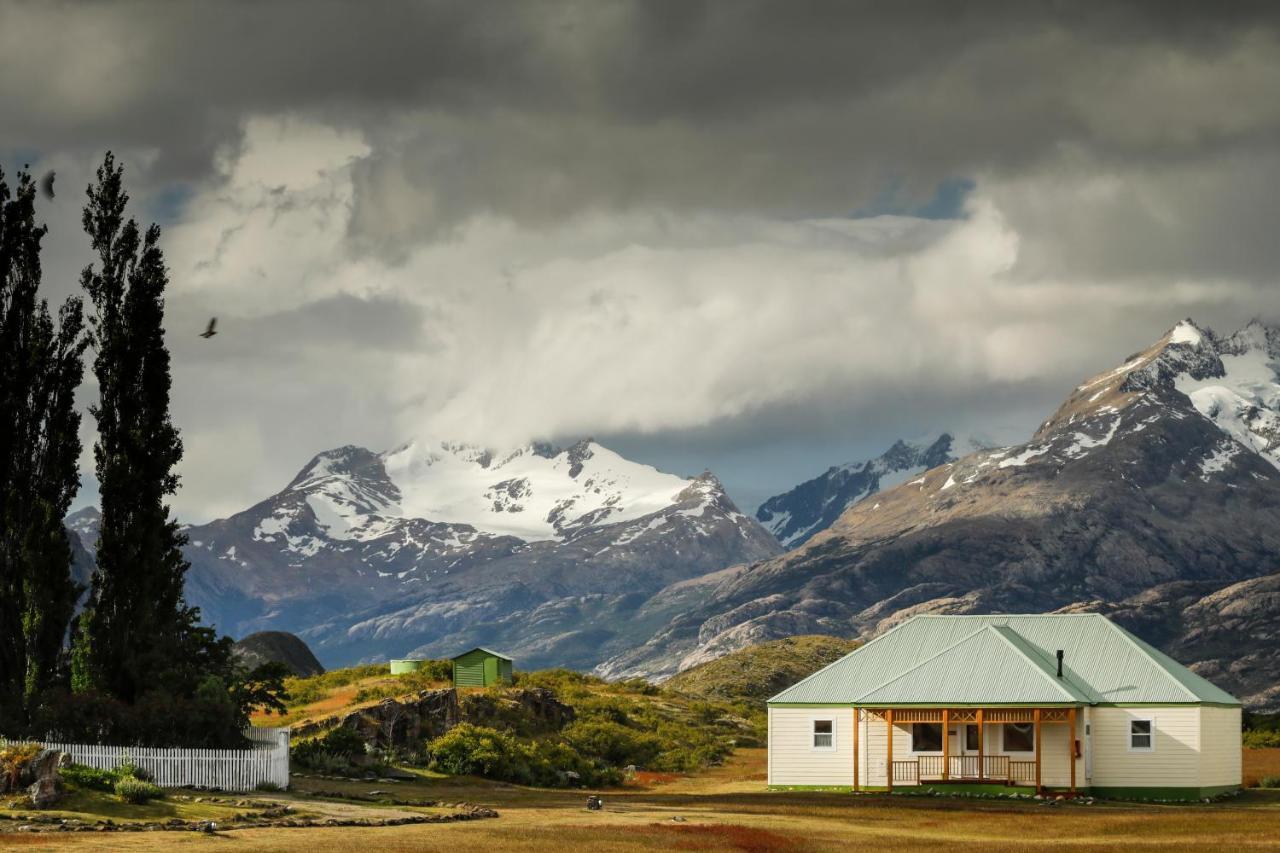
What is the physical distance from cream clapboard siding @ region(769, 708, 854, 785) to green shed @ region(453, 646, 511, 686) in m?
30.6

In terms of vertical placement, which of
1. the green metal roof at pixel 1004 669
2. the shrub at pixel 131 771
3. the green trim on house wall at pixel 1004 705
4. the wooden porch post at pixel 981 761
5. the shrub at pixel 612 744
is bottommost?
the shrub at pixel 612 744

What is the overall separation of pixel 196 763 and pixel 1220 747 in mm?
41321

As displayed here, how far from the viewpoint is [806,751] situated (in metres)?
73.1

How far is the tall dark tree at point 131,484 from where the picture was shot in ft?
200

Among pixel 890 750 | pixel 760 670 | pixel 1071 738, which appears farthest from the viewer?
pixel 760 670

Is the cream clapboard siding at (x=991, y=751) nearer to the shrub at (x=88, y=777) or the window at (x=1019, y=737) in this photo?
the window at (x=1019, y=737)

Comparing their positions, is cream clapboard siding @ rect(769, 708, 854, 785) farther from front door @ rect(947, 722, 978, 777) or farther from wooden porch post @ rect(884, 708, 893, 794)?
front door @ rect(947, 722, 978, 777)

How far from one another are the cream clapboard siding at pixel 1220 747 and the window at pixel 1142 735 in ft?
6.25

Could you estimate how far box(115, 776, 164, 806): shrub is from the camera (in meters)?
48.8

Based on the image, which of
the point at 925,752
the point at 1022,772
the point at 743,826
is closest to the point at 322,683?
the point at 925,752

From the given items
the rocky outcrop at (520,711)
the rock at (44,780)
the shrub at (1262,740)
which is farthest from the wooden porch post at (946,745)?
the shrub at (1262,740)

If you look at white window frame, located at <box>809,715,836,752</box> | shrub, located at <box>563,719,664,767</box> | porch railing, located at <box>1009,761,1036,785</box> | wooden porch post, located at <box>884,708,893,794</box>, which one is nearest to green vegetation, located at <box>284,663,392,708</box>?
shrub, located at <box>563,719,664,767</box>

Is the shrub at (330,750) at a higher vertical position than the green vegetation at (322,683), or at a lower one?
lower

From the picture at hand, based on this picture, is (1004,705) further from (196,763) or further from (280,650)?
(280,650)
